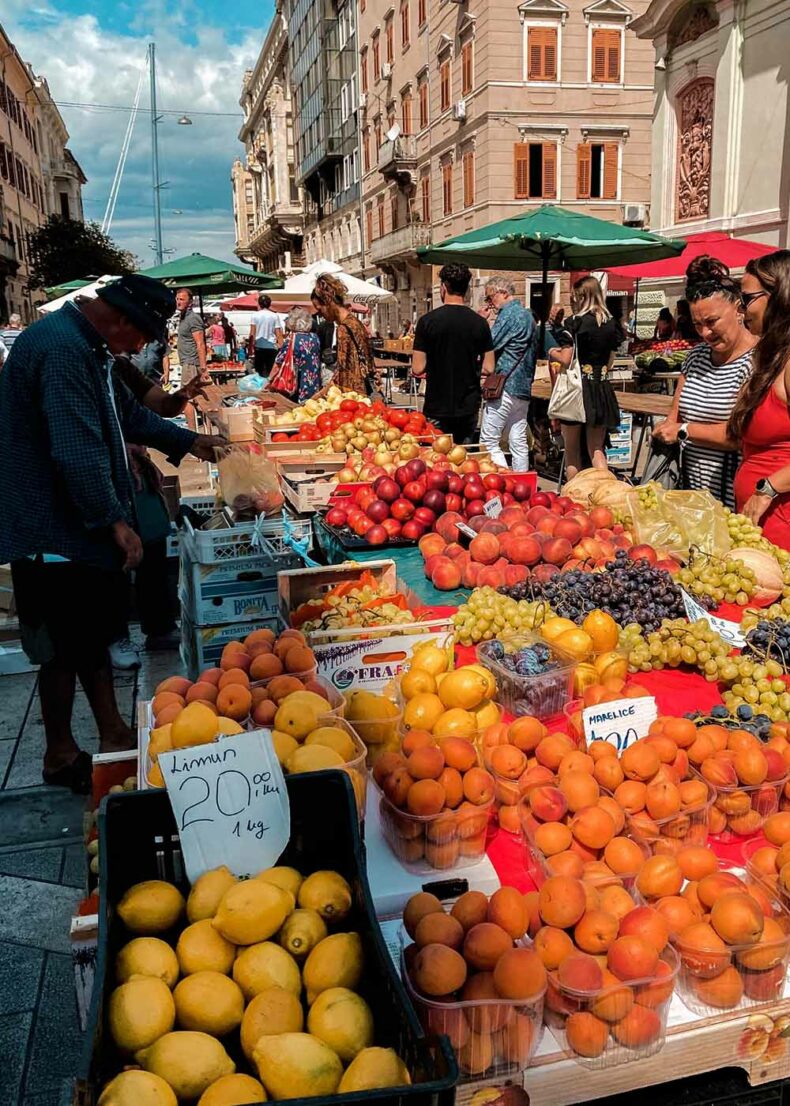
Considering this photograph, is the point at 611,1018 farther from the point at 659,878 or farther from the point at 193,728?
the point at 193,728

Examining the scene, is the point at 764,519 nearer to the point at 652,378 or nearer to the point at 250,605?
the point at 250,605

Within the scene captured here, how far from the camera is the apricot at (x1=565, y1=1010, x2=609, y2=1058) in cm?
141

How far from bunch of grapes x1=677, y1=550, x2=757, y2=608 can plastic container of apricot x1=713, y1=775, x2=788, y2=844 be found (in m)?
1.13

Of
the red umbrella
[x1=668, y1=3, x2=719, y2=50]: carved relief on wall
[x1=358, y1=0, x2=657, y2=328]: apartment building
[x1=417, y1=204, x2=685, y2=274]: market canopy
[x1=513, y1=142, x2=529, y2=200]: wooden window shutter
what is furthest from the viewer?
[x1=513, y1=142, x2=529, y2=200]: wooden window shutter

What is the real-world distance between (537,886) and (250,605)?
2.41 m

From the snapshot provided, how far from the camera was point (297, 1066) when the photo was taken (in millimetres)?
1071

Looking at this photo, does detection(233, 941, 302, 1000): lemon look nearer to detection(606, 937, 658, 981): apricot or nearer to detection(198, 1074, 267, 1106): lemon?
detection(198, 1074, 267, 1106): lemon

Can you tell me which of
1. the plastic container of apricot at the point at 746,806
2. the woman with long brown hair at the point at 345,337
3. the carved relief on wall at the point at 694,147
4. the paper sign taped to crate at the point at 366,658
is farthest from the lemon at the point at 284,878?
the carved relief on wall at the point at 694,147

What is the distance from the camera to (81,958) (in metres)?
1.69

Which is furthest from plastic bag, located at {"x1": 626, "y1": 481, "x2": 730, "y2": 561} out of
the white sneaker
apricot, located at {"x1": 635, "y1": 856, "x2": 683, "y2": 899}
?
the white sneaker

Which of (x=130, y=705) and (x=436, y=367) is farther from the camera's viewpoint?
(x=436, y=367)

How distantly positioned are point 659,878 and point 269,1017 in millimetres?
806

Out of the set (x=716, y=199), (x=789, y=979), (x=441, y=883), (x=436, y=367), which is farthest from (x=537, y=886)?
(x=716, y=199)

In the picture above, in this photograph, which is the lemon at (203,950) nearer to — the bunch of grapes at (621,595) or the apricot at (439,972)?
the apricot at (439,972)
